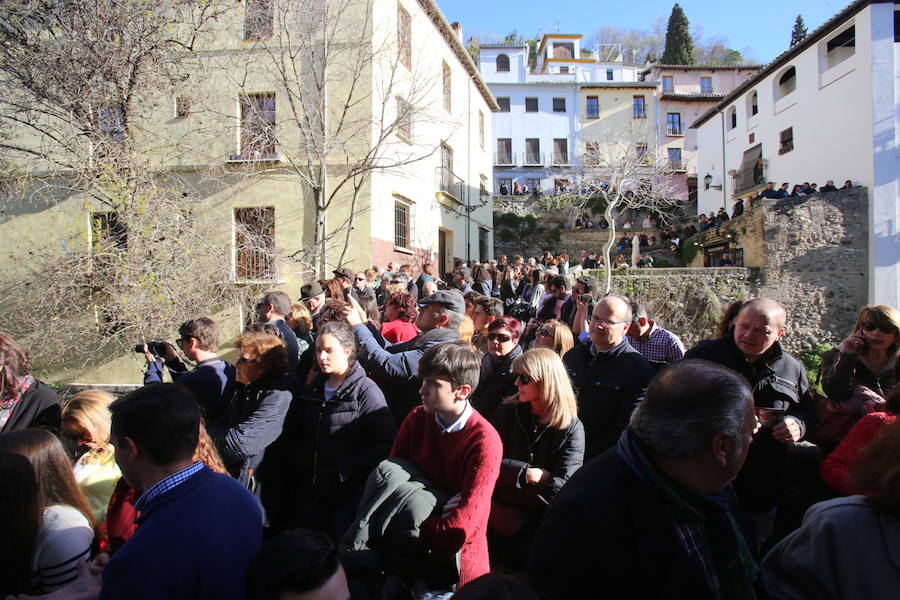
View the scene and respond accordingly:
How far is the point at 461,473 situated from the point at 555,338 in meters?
2.15

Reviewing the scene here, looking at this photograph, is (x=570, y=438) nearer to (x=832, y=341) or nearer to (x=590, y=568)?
(x=590, y=568)

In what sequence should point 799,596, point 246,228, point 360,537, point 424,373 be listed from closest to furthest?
1. point 799,596
2. point 360,537
3. point 424,373
4. point 246,228

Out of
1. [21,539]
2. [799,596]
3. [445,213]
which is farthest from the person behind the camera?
[445,213]

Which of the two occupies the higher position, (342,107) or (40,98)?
(342,107)

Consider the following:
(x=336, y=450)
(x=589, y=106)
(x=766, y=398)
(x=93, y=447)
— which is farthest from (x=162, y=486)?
(x=589, y=106)

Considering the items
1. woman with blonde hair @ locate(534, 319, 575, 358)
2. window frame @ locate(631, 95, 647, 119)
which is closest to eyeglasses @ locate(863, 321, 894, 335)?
woman with blonde hair @ locate(534, 319, 575, 358)

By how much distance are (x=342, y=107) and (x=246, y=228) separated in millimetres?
3709

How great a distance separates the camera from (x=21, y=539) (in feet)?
6.56

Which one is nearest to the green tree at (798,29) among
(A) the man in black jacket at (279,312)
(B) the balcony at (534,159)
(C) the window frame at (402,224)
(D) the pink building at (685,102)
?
(D) the pink building at (685,102)

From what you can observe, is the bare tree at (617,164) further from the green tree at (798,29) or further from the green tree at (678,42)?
the green tree at (798,29)

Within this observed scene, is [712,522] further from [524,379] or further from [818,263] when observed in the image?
[818,263]

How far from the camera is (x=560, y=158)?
144 feet

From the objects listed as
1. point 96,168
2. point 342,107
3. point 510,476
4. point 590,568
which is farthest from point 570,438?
point 342,107

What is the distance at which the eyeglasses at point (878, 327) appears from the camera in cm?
362
